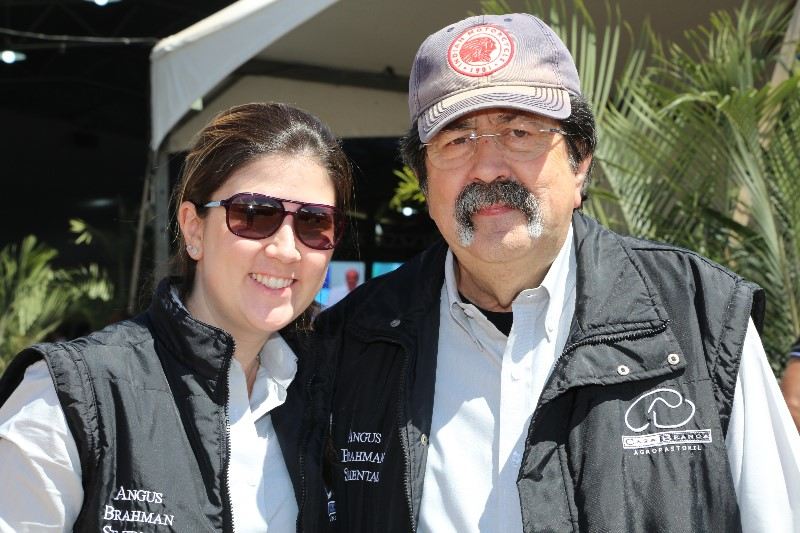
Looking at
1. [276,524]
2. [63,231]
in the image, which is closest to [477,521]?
[276,524]

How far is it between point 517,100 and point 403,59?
17.3 ft

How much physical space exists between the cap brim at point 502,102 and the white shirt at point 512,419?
357 mm

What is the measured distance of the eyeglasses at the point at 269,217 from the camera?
2207mm

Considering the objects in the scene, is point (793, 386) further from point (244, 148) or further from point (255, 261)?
point (244, 148)

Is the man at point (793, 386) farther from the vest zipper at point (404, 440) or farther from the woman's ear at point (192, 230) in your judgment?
the woman's ear at point (192, 230)

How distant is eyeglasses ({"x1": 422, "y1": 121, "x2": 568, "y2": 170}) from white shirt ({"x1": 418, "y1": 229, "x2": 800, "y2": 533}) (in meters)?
0.26

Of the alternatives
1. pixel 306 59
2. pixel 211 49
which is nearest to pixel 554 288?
pixel 211 49

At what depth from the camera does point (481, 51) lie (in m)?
2.28

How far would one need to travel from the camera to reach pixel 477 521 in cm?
211

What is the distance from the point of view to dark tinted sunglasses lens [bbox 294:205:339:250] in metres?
2.28

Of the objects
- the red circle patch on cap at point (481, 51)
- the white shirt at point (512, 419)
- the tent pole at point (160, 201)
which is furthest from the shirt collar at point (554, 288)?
the tent pole at point (160, 201)

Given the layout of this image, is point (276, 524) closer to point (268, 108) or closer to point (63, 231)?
point (268, 108)

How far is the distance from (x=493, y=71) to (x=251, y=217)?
0.69 m

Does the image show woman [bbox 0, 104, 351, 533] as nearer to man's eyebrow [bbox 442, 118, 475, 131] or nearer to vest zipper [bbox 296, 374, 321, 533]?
vest zipper [bbox 296, 374, 321, 533]
